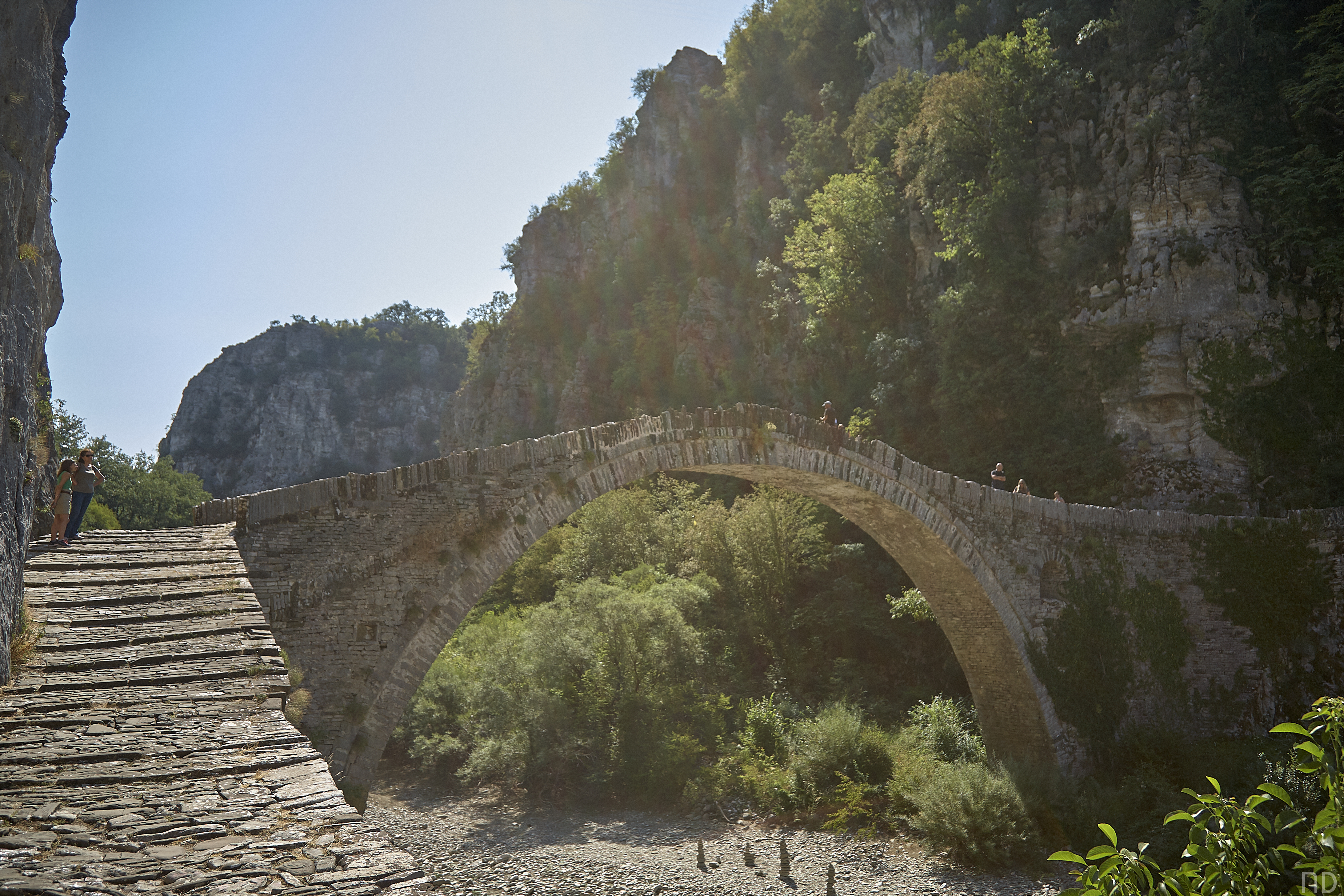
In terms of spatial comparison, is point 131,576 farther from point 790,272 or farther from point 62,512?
point 790,272

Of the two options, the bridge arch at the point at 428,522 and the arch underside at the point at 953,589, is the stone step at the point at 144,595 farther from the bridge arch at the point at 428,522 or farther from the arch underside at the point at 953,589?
the arch underside at the point at 953,589

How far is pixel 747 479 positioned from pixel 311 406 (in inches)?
2764

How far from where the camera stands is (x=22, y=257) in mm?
4602

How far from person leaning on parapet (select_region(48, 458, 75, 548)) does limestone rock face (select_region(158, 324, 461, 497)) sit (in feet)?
221

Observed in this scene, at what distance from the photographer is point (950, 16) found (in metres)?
30.5

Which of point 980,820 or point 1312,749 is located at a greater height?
point 1312,749

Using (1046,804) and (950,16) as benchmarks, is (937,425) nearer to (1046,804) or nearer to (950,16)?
(1046,804)

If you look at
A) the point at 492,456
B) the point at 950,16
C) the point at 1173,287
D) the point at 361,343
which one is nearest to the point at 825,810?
the point at 492,456

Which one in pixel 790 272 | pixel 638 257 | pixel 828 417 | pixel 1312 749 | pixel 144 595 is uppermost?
pixel 638 257

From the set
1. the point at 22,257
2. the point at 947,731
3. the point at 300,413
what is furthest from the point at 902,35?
the point at 300,413

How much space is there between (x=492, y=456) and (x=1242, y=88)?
21204 millimetres

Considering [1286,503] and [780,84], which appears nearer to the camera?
[1286,503]

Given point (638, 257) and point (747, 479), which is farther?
point (638, 257)

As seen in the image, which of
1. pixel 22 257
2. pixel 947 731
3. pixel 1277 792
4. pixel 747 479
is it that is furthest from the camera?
pixel 947 731
